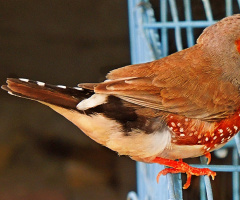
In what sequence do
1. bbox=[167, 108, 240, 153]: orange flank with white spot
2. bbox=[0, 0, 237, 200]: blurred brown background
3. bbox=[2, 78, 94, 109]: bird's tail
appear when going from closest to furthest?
1. bbox=[2, 78, 94, 109]: bird's tail
2. bbox=[167, 108, 240, 153]: orange flank with white spot
3. bbox=[0, 0, 237, 200]: blurred brown background

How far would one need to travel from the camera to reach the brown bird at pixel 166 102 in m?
1.66

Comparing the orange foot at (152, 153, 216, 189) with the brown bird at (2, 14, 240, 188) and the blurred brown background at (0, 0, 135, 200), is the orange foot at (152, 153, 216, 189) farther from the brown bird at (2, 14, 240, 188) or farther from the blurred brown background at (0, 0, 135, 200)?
the blurred brown background at (0, 0, 135, 200)

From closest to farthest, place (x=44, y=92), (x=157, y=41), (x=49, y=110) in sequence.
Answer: (x=44, y=92) < (x=157, y=41) < (x=49, y=110)

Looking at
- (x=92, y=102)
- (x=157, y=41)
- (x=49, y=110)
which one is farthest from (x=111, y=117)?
(x=49, y=110)

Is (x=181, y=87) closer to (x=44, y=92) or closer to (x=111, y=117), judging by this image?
(x=111, y=117)

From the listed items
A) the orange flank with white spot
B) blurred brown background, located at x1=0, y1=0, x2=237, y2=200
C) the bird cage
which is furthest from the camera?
blurred brown background, located at x1=0, y1=0, x2=237, y2=200

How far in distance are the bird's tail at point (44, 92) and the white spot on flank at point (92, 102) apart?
1 centimetres

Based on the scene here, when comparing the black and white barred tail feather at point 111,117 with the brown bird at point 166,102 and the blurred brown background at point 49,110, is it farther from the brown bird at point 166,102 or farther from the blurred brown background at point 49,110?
the blurred brown background at point 49,110

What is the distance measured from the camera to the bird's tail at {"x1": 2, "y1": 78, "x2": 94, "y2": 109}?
5.28ft

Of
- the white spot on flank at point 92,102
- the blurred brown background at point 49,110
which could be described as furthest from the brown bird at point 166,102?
the blurred brown background at point 49,110

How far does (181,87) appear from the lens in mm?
1731

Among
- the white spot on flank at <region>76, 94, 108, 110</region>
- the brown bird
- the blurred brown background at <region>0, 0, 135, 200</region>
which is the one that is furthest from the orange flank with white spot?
the blurred brown background at <region>0, 0, 135, 200</region>

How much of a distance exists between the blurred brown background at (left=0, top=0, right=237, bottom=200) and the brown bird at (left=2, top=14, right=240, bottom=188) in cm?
130

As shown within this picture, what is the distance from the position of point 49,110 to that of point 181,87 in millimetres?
1598
